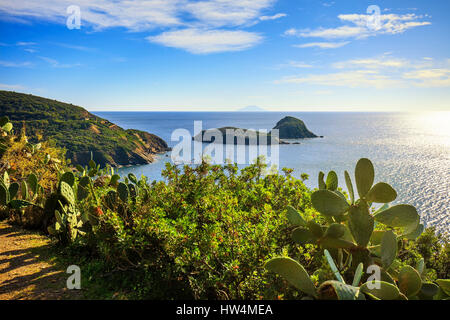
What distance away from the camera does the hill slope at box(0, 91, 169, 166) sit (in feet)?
166

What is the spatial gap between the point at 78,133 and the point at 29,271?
2358 inches

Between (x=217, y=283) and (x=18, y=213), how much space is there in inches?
209

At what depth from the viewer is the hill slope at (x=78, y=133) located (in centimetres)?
5069

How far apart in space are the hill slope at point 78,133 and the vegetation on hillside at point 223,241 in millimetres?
47637

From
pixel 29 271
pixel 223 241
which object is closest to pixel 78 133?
pixel 29 271

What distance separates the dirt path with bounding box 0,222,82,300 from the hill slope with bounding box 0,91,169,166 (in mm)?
46759

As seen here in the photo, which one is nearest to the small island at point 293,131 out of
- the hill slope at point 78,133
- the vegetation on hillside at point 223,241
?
the hill slope at point 78,133

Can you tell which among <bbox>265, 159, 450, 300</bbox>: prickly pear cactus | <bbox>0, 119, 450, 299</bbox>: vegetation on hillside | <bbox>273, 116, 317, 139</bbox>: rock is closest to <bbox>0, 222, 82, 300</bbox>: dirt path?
<bbox>0, 119, 450, 299</bbox>: vegetation on hillside

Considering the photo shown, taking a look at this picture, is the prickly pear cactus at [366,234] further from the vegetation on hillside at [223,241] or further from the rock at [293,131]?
the rock at [293,131]

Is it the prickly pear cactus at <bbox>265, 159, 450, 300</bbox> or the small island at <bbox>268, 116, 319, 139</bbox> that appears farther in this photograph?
the small island at <bbox>268, 116, 319, 139</bbox>

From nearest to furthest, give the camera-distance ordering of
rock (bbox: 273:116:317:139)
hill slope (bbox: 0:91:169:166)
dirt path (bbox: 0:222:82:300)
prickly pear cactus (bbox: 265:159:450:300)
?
prickly pear cactus (bbox: 265:159:450:300) < dirt path (bbox: 0:222:82:300) < hill slope (bbox: 0:91:169:166) < rock (bbox: 273:116:317:139)

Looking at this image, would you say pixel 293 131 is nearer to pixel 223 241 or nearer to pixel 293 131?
pixel 293 131

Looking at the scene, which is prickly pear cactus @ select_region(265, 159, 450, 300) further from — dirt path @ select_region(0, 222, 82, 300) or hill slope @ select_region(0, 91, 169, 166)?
hill slope @ select_region(0, 91, 169, 166)
